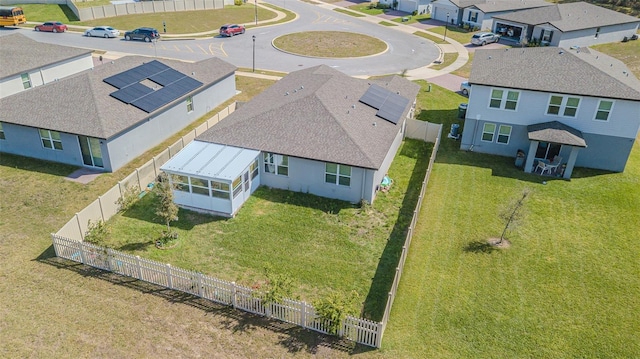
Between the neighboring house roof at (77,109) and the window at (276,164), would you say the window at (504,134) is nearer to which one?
the window at (276,164)

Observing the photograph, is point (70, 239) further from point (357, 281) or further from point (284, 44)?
point (284, 44)

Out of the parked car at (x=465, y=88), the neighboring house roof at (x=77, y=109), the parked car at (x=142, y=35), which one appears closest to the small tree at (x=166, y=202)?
the neighboring house roof at (x=77, y=109)

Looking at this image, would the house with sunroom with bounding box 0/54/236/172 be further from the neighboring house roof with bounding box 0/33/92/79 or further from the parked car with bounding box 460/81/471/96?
the parked car with bounding box 460/81/471/96

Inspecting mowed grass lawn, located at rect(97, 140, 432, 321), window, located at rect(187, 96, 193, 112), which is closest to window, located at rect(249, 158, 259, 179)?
mowed grass lawn, located at rect(97, 140, 432, 321)

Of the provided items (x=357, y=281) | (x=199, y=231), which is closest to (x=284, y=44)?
(x=199, y=231)

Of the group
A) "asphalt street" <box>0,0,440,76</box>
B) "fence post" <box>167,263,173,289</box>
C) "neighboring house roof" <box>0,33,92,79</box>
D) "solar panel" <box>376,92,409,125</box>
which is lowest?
"fence post" <box>167,263,173,289</box>

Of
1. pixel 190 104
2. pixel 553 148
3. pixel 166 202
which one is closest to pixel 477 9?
pixel 553 148
